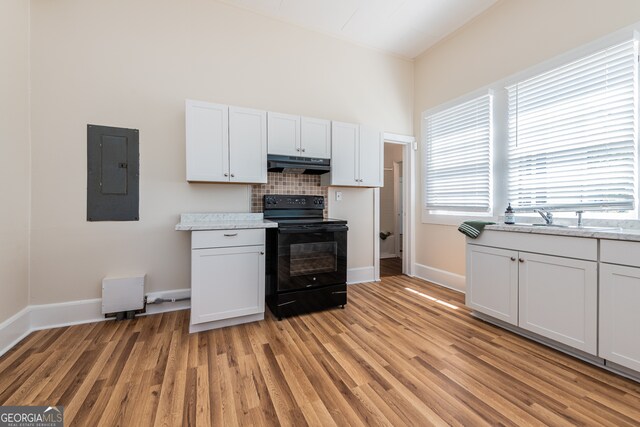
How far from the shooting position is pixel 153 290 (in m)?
2.68

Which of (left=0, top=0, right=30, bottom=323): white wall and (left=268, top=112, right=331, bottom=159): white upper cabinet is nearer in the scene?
(left=0, top=0, right=30, bottom=323): white wall

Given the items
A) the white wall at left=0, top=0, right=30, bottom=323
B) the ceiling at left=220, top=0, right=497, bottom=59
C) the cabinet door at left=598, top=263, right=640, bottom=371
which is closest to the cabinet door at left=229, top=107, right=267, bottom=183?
the ceiling at left=220, top=0, right=497, bottom=59

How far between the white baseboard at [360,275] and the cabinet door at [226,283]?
1.56m

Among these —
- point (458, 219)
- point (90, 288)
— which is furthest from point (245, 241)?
point (458, 219)

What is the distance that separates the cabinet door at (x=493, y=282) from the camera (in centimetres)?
221

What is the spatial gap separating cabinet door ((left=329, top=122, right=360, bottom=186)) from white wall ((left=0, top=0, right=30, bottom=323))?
9.19 feet

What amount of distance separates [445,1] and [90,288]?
4.73m

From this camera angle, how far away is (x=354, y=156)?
10.7 feet

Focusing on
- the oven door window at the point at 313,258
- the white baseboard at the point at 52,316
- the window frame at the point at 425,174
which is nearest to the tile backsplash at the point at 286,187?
the oven door window at the point at 313,258

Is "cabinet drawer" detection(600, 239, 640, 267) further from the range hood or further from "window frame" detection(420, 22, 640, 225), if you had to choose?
the range hood

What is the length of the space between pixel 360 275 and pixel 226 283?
2.02 metres

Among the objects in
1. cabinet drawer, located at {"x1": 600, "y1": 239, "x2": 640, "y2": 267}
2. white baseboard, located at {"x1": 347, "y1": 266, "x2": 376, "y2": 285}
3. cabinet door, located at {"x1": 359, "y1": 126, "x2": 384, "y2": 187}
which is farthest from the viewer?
white baseboard, located at {"x1": 347, "y1": 266, "x2": 376, "y2": 285}

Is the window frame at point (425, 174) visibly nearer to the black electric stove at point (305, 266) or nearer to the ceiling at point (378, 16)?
the ceiling at point (378, 16)

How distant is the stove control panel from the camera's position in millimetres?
3025
